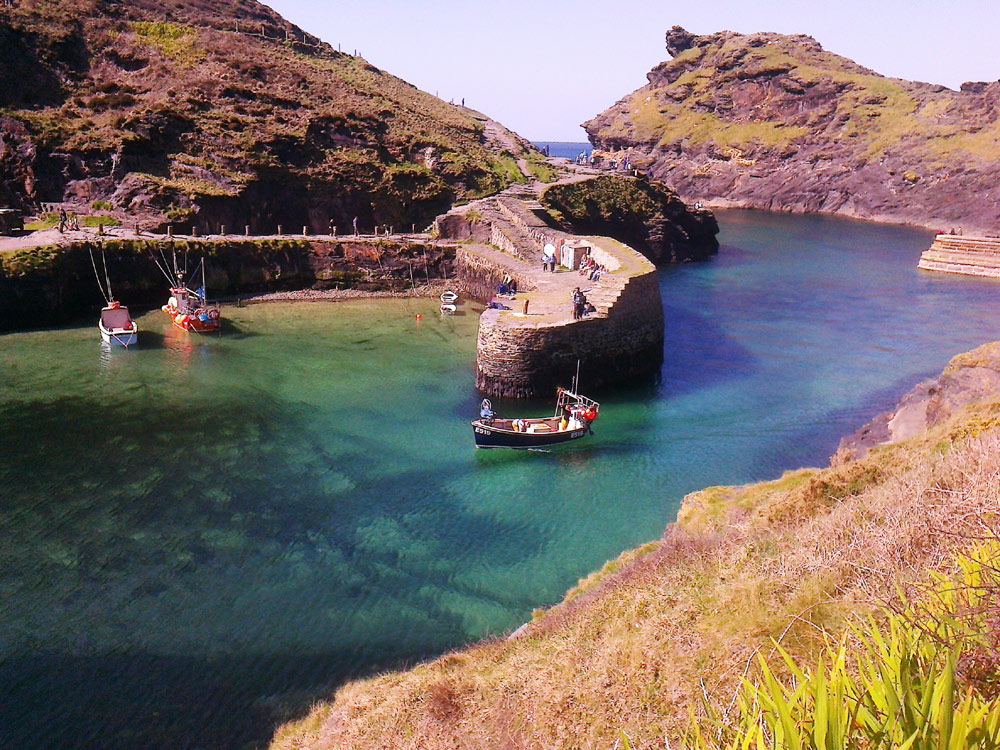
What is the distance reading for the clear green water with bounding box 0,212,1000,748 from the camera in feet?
56.5

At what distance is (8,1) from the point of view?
223 feet

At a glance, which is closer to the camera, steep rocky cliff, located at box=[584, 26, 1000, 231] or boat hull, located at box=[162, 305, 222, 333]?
boat hull, located at box=[162, 305, 222, 333]

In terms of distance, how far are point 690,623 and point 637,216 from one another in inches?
2739

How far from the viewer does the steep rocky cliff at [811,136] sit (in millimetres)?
116188

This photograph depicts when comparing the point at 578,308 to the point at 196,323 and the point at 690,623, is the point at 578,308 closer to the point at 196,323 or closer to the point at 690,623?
the point at 196,323

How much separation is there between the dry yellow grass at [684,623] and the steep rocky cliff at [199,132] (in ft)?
169

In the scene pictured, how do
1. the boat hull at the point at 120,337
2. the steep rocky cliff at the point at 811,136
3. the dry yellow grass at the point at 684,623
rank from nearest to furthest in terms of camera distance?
the dry yellow grass at the point at 684,623
the boat hull at the point at 120,337
the steep rocky cliff at the point at 811,136

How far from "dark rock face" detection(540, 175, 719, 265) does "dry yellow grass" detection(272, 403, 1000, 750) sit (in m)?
54.1

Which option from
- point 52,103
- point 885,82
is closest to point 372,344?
point 52,103

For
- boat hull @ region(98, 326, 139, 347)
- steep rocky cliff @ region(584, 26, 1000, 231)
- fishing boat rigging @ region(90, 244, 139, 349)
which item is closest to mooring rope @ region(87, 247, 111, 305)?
fishing boat rigging @ region(90, 244, 139, 349)

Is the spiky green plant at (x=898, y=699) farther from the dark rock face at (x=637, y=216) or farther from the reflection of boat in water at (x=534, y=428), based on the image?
the dark rock face at (x=637, y=216)

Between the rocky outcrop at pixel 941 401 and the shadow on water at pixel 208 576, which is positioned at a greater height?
the rocky outcrop at pixel 941 401

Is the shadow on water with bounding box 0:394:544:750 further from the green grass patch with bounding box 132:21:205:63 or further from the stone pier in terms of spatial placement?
the stone pier

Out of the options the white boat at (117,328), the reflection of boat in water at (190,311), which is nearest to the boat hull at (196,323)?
the reflection of boat in water at (190,311)
